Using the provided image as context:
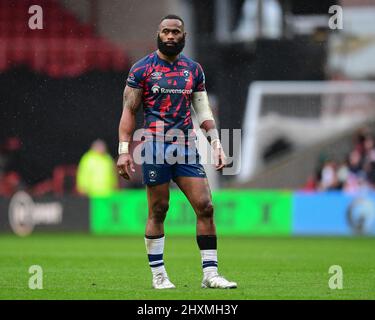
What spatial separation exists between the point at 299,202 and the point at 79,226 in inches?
169

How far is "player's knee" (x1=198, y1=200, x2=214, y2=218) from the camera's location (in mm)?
9828

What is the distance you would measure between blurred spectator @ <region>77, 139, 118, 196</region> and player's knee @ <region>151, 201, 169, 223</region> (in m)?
12.3

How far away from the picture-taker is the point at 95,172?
22875 mm

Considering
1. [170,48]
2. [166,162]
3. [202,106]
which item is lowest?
[166,162]

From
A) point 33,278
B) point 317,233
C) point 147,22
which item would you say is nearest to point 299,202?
point 317,233

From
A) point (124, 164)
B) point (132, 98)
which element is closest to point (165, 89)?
point (132, 98)

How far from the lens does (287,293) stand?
9516mm

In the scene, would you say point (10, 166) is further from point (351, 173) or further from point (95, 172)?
point (351, 173)

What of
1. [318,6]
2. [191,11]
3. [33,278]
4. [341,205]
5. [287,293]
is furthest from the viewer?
[191,11]

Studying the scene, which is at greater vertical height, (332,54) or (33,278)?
(332,54)

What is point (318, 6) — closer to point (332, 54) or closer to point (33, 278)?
point (332, 54)

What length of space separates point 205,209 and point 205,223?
0.45 feet
